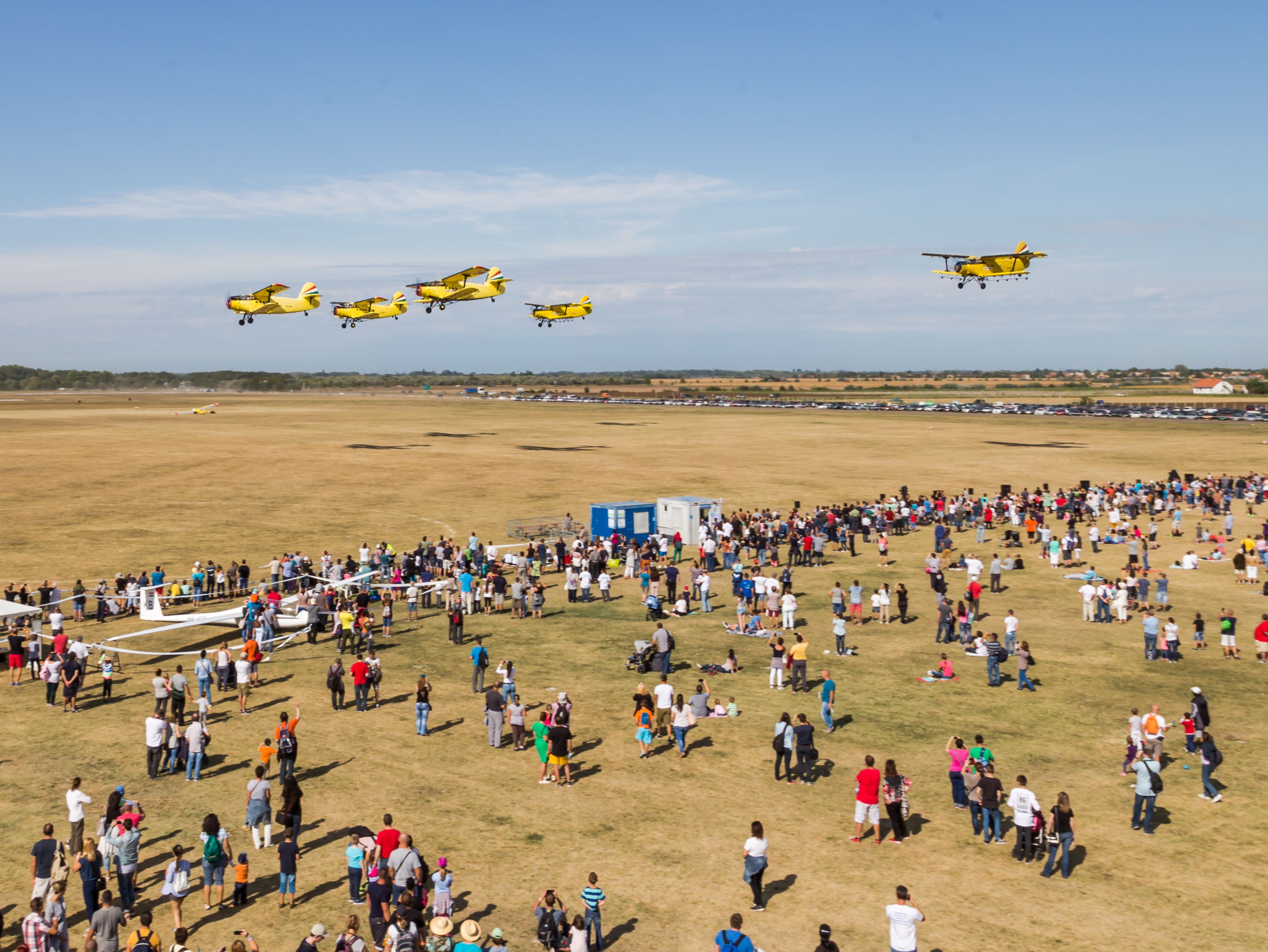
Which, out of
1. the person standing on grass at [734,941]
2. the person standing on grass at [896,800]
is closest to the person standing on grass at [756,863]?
the person standing on grass at [734,941]

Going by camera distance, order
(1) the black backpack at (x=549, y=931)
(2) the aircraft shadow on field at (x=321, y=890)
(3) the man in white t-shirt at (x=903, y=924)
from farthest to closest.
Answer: (2) the aircraft shadow on field at (x=321, y=890) → (1) the black backpack at (x=549, y=931) → (3) the man in white t-shirt at (x=903, y=924)

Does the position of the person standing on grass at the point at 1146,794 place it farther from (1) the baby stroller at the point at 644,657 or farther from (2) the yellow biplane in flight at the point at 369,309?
(2) the yellow biplane in flight at the point at 369,309

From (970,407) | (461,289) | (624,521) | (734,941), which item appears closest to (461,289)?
(461,289)

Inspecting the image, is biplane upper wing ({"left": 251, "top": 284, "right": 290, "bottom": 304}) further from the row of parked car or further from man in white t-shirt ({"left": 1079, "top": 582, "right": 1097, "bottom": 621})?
the row of parked car

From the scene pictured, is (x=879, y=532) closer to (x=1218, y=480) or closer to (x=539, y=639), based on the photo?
(x=539, y=639)

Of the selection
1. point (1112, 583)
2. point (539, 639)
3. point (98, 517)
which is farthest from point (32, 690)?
point (1112, 583)

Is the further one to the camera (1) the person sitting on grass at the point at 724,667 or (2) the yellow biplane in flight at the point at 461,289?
(2) the yellow biplane in flight at the point at 461,289
